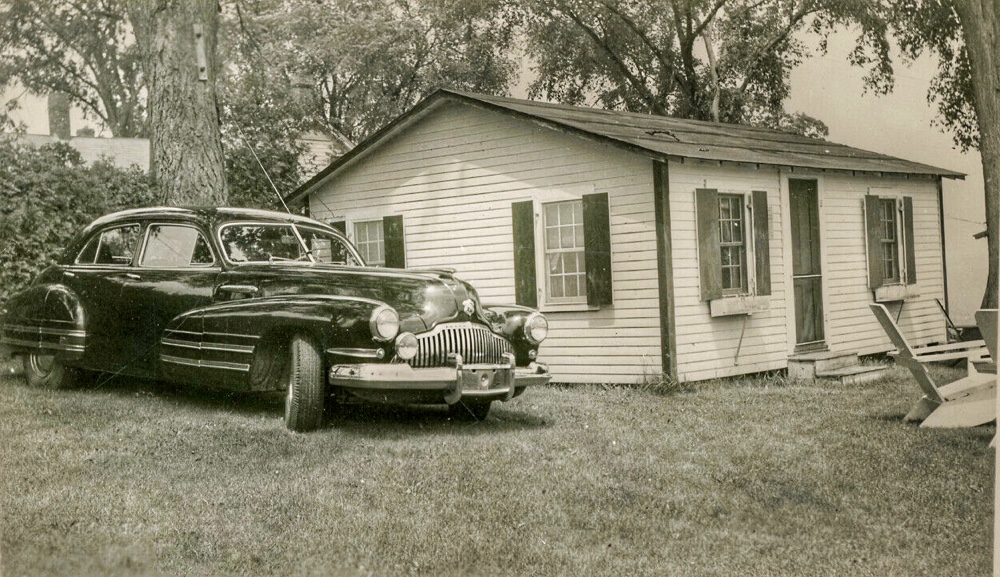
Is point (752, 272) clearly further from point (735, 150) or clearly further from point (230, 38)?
point (230, 38)

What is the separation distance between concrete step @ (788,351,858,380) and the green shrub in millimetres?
6356

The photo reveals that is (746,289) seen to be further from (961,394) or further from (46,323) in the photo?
(46,323)

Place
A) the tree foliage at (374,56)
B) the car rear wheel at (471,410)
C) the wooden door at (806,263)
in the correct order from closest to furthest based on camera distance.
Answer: the car rear wheel at (471,410) → the wooden door at (806,263) → the tree foliage at (374,56)

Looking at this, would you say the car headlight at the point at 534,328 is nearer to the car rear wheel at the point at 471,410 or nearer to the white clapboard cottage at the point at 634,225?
the car rear wheel at the point at 471,410

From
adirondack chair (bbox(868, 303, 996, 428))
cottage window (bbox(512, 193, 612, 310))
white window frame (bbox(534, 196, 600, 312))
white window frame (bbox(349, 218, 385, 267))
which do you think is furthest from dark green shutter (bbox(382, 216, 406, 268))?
adirondack chair (bbox(868, 303, 996, 428))

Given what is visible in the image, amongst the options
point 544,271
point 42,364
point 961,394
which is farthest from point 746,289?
point 42,364

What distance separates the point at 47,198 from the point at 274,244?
143 cm

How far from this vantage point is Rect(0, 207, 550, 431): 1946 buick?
5488 millimetres

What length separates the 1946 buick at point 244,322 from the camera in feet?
18.0

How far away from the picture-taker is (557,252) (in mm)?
9617

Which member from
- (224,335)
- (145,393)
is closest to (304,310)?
(224,335)

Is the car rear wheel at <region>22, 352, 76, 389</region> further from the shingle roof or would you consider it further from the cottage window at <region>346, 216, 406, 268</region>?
the shingle roof

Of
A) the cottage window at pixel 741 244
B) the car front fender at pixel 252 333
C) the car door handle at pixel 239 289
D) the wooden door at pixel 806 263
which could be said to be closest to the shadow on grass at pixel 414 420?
the car front fender at pixel 252 333

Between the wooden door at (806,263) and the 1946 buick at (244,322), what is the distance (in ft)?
17.2
